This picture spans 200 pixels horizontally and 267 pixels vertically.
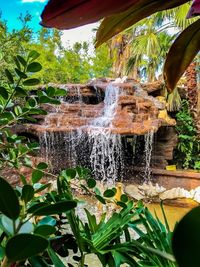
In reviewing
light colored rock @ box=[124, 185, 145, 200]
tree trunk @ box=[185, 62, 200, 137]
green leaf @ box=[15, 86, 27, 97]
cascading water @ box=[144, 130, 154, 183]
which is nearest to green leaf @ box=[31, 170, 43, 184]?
green leaf @ box=[15, 86, 27, 97]

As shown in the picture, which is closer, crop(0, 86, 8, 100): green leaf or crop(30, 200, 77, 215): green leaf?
crop(30, 200, 77, 215): green leaf

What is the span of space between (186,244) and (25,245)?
0.30 feet

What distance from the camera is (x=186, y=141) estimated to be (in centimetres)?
856

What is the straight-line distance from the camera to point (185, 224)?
124 millimetres

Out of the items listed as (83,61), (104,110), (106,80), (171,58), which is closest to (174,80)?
(171,58)

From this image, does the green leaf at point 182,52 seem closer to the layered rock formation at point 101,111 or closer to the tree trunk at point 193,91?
the layered rock formation at point 101,111

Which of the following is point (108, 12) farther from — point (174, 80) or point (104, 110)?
point (104, 110)

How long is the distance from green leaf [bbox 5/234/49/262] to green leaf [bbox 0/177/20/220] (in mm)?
22

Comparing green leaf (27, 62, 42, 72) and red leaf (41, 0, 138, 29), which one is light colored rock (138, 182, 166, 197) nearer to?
green leaf (27, 62, 42, 72)

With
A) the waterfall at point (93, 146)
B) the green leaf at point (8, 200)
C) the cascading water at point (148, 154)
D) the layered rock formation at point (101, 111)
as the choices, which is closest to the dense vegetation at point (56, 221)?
the green leaf at point (8, 200)

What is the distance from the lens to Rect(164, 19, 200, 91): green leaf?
36cm

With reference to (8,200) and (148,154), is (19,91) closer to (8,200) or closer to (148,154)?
(8,200)

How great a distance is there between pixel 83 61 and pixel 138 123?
5852 mm

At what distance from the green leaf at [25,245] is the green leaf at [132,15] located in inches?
7.5
